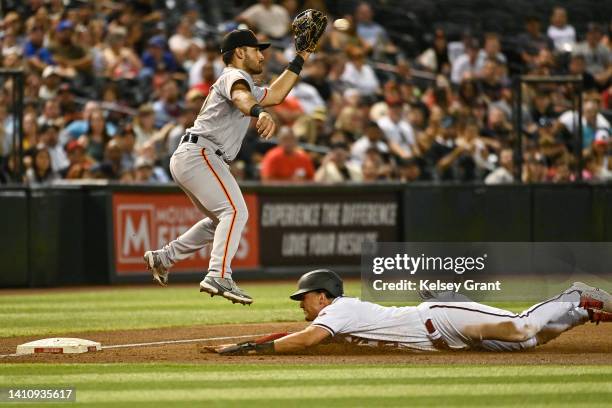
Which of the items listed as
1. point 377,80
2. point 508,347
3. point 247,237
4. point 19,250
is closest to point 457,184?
point 247,237

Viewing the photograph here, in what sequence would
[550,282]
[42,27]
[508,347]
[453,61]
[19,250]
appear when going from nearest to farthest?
[508,347] → [550,282] → [19,250] → [42,27] → [453,61]

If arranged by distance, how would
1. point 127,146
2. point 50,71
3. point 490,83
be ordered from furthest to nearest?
point 490,83, point 50,71, point 127,146

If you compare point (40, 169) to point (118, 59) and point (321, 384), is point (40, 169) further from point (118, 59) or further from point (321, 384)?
point (321, 384)

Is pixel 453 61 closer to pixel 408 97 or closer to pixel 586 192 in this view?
pixel 408 97

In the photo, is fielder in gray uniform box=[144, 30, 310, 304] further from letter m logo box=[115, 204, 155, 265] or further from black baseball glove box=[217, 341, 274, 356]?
letter m logo box=[115, 204, 155, 265]

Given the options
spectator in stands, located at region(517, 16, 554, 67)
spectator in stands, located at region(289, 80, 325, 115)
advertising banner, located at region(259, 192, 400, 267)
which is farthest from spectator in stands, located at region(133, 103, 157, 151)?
spectator in stands, located at region(517, 16, 554, 67)

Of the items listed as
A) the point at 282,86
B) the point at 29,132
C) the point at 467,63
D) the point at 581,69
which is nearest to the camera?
the point at 282,86

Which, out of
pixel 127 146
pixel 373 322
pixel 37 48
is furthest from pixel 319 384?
pixel 37 48
